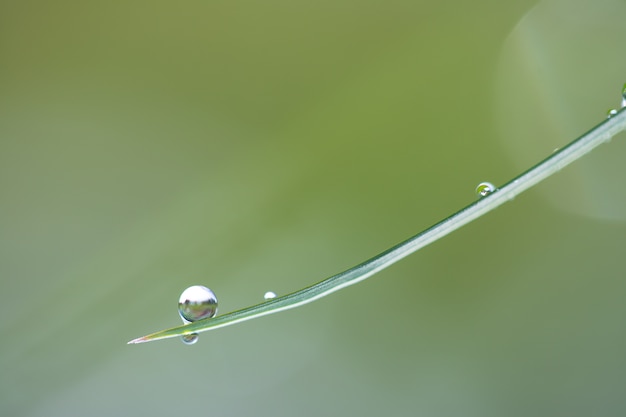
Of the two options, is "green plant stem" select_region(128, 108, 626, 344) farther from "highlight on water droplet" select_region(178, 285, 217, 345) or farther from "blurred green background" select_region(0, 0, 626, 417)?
"blurred green background" select_region(0, 0, 626, 417)

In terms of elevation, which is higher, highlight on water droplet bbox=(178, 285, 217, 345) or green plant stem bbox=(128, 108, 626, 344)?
highlight on water droplet bbox=(178, 285, 217, 345)

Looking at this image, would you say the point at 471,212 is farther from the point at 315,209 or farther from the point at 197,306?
the point at 315,209

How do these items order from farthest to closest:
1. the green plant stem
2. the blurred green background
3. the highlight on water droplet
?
the blurred green background < the highlight on water droplet < the green plant stem

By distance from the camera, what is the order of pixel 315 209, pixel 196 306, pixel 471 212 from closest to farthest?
pixel 471 212 → pixel 196 306 → pixel 315 209

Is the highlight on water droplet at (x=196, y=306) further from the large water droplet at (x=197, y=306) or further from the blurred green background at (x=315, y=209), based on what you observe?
the blurred green background at (x=315, y=209)

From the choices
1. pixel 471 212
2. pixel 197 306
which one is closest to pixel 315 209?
pixel 197 306

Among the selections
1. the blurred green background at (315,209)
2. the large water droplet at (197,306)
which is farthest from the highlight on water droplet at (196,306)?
the blurred green background at (315,209)

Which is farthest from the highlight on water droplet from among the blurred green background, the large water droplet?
the blurred green background

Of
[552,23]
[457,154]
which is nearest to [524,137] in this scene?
[457,154]
